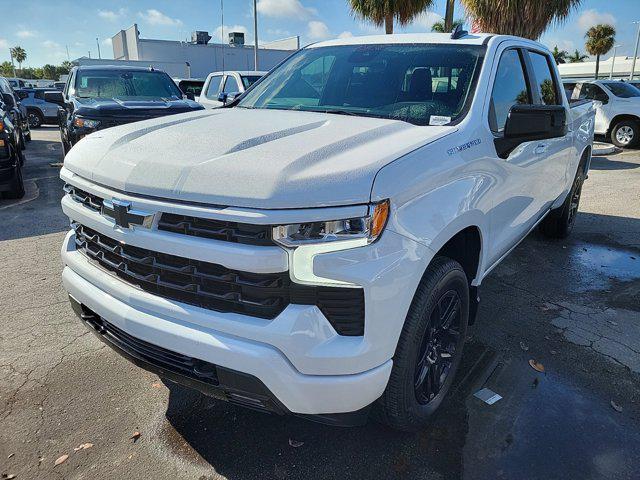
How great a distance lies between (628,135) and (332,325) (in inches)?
580

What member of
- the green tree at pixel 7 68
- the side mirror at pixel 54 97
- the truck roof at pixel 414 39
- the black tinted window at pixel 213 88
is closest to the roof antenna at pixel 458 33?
the truck roof at pixel 414 39

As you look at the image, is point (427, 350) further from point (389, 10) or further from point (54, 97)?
point (389, 10)

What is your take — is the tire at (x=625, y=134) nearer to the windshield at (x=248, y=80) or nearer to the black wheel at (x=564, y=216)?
the black wheel at (x=564, y=216)

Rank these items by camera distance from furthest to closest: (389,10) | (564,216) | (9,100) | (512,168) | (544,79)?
(389,10), (9,100), (564,216), (544,79), (512,168)

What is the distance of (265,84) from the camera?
3.75m

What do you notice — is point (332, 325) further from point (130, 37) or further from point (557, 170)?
point (130, 37)

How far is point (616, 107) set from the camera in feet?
44.0

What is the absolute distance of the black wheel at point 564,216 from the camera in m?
5.35

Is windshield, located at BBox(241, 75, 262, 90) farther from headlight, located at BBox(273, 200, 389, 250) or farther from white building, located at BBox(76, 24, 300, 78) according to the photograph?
white building, located at BBox(76, 24, 300, 78)

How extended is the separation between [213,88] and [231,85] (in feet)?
3.15

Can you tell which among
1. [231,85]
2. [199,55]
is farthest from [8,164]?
[199,55]

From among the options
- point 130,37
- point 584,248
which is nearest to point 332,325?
point 584,248

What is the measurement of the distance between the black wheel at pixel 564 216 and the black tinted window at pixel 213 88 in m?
7.92

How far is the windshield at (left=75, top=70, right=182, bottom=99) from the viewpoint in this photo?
8.46m
